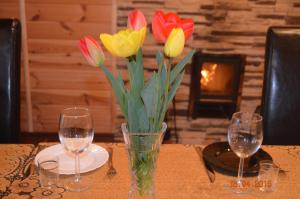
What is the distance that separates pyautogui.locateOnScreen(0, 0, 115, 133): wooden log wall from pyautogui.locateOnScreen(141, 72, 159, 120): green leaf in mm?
1958

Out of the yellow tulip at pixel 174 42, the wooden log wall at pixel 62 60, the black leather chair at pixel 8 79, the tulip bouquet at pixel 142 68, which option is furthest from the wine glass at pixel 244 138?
the wooden log wall at pixel 62 60

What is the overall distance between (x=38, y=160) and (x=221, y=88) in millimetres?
1913

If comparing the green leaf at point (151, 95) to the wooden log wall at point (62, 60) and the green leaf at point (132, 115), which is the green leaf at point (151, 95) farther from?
the wooden log wall at point (62, 60)

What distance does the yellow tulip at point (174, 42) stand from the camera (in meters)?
0.69

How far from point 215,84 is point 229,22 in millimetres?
470

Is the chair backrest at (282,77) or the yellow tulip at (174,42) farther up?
the yellow tulip at (174,42)

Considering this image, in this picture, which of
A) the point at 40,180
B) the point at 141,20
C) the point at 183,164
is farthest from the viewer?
the point at 183,164

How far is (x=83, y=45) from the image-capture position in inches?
29.0

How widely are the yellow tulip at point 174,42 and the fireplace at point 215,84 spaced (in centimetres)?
198

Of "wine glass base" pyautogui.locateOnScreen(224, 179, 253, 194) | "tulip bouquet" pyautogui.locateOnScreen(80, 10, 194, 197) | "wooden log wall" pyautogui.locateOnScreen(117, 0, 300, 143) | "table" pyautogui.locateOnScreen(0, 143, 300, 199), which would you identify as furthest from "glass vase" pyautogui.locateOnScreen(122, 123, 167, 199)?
"wooden log wall" pyautogui.locateOnScreen(117, 0, 300, 143)

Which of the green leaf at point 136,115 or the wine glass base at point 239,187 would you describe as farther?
the wine glass base at point 239,187

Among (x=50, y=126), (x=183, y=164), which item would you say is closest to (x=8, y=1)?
(x=50, y=126)

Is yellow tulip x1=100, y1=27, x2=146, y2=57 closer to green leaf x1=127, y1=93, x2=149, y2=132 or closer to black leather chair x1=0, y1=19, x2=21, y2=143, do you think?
green leaf x1=127, y1=93, x2=149, y2=132

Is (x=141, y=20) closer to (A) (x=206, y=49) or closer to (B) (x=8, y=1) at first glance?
(A) (x=206, y=49)
